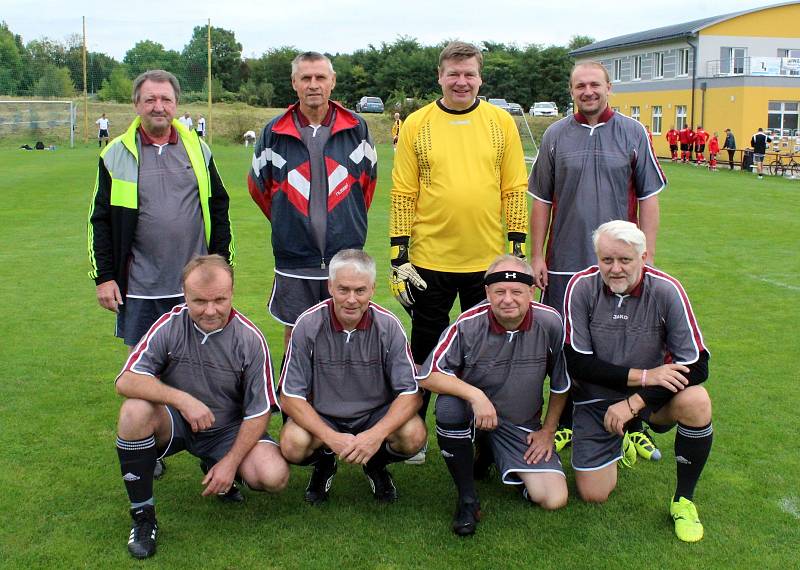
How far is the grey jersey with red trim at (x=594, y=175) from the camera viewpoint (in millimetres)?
4293

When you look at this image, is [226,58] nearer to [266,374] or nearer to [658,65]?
[658,65]

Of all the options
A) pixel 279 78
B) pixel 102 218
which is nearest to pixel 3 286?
pixel 102 218

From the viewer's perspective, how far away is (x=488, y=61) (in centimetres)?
6662

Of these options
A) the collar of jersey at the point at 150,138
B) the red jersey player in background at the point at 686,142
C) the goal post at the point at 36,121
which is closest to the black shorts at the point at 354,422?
the collar of jersey at the point at 150,138

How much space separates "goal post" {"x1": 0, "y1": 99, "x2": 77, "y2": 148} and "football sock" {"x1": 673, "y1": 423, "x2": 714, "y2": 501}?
122 ft

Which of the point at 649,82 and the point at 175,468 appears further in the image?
the point at 649,82

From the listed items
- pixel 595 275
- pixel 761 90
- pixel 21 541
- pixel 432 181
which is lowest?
pixel 21 541

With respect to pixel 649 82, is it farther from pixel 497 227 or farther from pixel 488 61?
pixel 497 227

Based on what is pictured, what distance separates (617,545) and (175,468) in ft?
7.31

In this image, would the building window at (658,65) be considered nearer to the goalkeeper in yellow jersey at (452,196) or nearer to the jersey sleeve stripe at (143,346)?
the goalkeeper in yellow jersey at (452,196)

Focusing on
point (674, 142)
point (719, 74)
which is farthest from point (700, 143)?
point (719, 74)

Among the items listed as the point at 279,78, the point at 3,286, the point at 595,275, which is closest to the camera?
the point at 595,275

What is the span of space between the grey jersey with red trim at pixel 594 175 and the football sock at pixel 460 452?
1176 mm

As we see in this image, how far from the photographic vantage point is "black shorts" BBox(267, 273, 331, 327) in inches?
176
